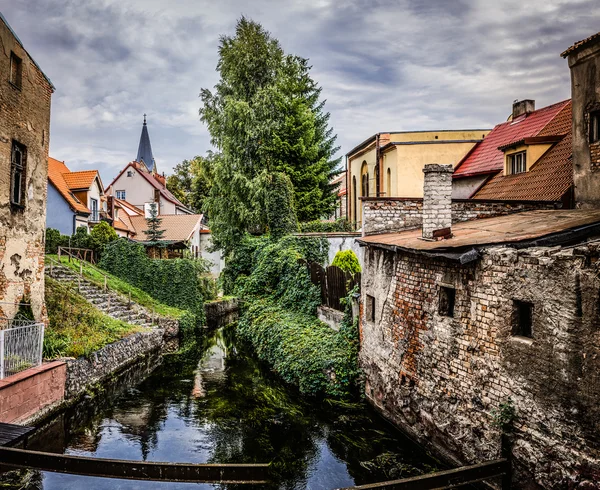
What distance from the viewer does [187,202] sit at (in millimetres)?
67062

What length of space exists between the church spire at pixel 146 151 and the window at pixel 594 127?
263 ft

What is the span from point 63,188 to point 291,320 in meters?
22.7

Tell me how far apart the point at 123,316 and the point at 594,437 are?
19.5 metres

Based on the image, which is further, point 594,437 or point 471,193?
point 471,193

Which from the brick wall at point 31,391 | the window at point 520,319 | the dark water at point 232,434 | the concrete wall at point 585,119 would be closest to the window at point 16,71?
the brick wall at point 31,391

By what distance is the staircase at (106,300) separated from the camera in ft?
70.7

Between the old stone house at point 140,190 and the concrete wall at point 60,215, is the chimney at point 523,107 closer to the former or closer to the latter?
the concrete wall at point 60,215

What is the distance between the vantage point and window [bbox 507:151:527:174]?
18250 mm

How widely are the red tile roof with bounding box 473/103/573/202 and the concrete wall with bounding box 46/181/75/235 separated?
86.4 ft

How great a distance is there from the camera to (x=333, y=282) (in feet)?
58.7

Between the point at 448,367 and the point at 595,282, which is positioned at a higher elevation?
the point at 595,282

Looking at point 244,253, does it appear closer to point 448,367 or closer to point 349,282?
point 349,282

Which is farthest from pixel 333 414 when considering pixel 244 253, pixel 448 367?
pixel 244 253

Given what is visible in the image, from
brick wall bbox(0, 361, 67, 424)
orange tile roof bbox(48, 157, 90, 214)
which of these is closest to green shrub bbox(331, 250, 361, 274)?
brick wall bbox(0, 361, 67, 424)
